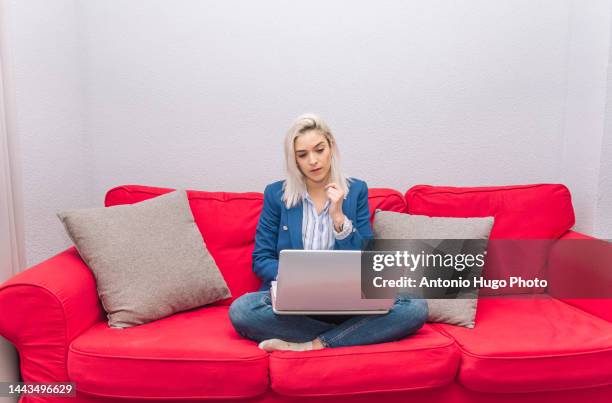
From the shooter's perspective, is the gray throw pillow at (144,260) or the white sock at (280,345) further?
the gray throw pillow at (144,260)

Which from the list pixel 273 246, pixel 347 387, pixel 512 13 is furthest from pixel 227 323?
pixel 512 13

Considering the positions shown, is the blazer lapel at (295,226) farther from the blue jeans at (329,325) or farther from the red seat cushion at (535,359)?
the red seat cushion at (535,359)

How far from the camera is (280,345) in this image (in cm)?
165

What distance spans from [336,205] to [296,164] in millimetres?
271

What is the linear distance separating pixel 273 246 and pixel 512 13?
65.4 inches

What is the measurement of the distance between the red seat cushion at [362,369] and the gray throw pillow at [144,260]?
503 millimetres

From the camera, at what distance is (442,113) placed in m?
2.58

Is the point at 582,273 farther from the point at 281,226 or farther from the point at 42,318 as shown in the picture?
A: the point at 42,318

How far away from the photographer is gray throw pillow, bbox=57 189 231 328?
181 cm

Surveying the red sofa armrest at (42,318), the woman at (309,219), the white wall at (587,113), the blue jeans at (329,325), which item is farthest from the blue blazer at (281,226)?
the white wall at (587,113)

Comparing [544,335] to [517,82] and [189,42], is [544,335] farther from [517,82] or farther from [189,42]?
[189,42]

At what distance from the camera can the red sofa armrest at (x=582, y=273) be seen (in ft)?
6.46

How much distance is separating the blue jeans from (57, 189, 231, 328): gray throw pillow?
0.29 meters

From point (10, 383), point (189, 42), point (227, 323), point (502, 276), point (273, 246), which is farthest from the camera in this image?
point (189, 42)
